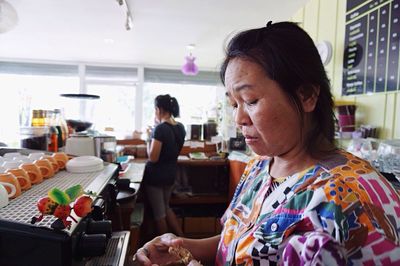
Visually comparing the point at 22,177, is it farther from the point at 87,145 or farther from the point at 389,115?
the point at 389,115

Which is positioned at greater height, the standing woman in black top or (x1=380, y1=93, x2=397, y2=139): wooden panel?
(x1=380, y1=93, x2=397, y2=139): wooden panel

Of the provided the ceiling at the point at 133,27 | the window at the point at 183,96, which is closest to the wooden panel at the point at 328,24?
the ceiling at the point at 133,27

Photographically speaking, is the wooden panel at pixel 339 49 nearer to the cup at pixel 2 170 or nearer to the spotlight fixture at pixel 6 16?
the cup at pixel 2 170

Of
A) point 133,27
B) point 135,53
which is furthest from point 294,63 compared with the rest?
point 135,53

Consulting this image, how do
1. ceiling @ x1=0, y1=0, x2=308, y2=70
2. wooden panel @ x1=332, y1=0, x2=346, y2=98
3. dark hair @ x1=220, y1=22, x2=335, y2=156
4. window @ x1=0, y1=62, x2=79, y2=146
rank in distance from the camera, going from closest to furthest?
dark hair @ x1=220, y1=22, x2=335, y2=156, wooden panel @ x1=332, y1=0, x2=346, y2=98, ceiling @ x1=0, y1=0, x2=308, y2=70, window @ x1=0, y1=62, x2=79, y2=146

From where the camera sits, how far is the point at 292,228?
0.48m

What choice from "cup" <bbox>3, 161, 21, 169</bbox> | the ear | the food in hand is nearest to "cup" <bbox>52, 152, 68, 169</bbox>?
"cup" <bbox>3, 161, 21, 169</bbox>

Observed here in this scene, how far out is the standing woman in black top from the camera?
2285mm

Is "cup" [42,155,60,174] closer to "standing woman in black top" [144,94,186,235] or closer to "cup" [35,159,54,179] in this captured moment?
"cup" [35,159,54,179]

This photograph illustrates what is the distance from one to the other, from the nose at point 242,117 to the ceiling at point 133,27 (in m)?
1.48

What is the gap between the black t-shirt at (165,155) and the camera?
2285mm

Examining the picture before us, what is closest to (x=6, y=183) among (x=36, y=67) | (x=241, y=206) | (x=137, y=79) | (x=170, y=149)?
(x=241, y=206)

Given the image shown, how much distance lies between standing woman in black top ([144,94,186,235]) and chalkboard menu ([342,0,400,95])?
1354 mm

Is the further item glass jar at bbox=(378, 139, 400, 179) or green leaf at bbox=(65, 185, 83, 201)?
glass jar at bbox=(378, 139, 400, 179)
